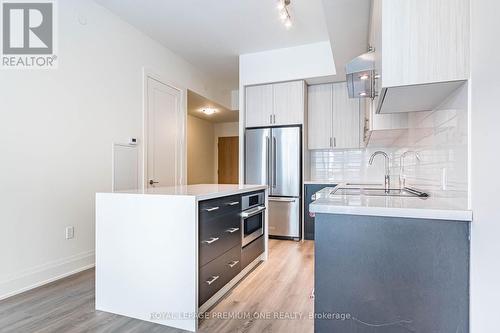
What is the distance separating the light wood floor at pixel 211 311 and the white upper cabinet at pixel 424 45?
162 centimetres

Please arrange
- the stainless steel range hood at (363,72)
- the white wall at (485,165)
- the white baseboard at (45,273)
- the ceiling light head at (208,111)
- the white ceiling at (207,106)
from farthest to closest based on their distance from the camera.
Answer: the ceiling light head at (208,111) < the white ceiling at (207,106) < the white baseboard at (45,273) < the stainless steel range hood at (363,72) < the white wall at (485,165)

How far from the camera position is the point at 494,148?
979 millimetres

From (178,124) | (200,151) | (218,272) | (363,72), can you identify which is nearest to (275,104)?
(178,124)

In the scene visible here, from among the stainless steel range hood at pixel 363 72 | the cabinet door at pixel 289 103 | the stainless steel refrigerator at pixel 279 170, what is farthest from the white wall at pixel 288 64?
the stainless steel range hood at pixel 363 72

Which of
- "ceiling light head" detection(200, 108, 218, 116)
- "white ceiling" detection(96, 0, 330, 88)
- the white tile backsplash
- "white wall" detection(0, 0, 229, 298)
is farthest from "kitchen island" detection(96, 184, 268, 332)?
"ceiling light head" detection(200, 108, 218, 116)

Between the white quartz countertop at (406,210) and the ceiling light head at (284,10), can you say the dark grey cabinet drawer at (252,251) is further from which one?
the ceiling light head at (284,10)

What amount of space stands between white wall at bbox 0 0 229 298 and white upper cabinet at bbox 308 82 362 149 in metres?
2.68

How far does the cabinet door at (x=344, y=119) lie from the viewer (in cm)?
439

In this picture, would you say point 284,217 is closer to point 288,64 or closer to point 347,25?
point 288,64

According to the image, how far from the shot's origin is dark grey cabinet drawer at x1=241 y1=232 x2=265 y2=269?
2709 mm

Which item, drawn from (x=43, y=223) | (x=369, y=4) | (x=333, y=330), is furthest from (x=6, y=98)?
(x=369, y=4)

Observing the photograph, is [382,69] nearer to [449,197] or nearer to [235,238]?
[449,197]

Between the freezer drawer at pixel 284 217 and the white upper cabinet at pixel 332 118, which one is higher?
the white upper cabinet at pixel 332 118

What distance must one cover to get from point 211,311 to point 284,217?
2431 mm
